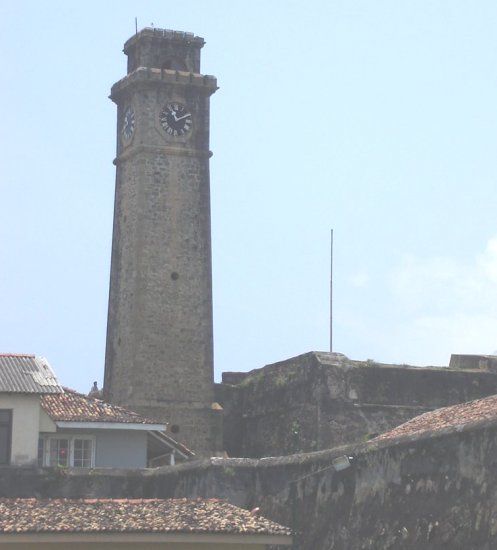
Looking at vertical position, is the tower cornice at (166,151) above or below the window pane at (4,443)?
above

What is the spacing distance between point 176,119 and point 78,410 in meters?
18.3

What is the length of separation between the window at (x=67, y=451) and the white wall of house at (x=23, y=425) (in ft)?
7.83

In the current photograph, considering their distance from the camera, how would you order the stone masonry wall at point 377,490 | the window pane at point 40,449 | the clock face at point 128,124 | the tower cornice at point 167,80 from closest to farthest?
the stone masonry wall at point 377,490 < the window pane at point 40,449 < the tower cornice at point 167,80 < the clock face at point 128,124

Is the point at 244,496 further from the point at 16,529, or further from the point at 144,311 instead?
the point at 144,311

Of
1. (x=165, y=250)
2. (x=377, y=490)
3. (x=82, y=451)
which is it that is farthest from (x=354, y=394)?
(x=377, y=490)

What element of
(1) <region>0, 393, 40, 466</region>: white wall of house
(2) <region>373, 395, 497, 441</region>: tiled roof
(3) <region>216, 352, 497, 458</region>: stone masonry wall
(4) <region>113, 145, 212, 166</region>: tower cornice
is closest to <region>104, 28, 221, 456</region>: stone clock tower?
(4) <region>113, 145, 212, 166</region>: tower cornice

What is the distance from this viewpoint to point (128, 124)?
5709 centimetres

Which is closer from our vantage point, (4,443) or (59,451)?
(4,443)

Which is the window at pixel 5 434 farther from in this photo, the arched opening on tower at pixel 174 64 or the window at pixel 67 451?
the arched opening on tower at pixel 174 64

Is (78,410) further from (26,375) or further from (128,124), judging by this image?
(128,124)

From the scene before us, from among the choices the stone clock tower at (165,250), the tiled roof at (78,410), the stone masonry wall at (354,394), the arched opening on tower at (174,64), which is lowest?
the tiled roof at (78,410)

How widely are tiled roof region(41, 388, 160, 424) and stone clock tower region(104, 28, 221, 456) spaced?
13658 millimetres

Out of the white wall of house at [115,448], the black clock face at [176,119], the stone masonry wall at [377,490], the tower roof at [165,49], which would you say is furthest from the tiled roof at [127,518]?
the tower roof at [165,49]

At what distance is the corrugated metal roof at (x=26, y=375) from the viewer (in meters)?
35.9
